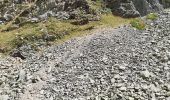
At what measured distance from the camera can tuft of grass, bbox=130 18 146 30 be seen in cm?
4494

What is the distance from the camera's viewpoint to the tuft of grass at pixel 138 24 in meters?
44.9

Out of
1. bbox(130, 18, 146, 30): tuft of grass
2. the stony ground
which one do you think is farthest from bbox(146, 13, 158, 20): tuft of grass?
the stony ground

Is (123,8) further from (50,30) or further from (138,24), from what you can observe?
(50,30)

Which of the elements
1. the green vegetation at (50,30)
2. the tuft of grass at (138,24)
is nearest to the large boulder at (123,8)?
the green vegetation at (50,30)

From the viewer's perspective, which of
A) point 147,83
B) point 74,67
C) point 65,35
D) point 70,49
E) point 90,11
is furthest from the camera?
point 90,11

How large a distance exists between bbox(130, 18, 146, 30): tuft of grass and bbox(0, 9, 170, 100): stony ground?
1.61 metres

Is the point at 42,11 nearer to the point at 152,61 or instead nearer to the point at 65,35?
the point at 65,35

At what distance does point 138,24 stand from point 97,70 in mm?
14563

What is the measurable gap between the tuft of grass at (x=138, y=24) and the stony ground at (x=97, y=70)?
5.29 ft

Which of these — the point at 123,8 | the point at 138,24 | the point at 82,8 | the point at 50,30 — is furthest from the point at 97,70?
the point at 123,8

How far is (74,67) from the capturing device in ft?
115

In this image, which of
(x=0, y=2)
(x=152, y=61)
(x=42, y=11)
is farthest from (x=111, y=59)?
(x=0, y=2)

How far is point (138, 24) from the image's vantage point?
Answer: 151 feet

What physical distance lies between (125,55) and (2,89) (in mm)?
11777
